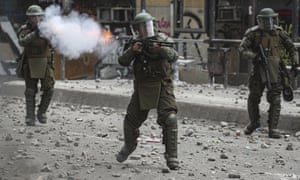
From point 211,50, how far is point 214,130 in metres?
3.67

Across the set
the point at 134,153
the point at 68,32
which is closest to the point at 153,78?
the point at 134,153

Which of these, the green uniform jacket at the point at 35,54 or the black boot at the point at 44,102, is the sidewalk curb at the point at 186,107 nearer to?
the black boot at the point at 44,102

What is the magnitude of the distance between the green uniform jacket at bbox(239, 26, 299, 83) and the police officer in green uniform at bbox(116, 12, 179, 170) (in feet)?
7.02

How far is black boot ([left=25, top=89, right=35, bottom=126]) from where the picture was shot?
31.4ft

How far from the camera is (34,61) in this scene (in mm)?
9406

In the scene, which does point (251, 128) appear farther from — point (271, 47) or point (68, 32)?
point (68, 32)

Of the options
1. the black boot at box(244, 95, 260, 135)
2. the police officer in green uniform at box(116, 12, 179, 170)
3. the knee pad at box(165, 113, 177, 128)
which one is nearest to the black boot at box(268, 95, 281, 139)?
the black boot at box(244, 95, 260, 135)

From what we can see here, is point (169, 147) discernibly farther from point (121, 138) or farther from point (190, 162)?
point (121, 138)

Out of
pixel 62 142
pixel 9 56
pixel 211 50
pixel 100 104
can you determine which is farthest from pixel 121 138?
pixel 9 56

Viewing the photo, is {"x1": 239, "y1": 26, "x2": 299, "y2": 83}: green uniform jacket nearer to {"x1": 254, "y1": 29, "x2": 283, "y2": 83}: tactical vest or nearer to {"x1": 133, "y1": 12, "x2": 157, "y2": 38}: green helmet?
{"x1": 254, "y1": 29, "x2": 283, "y2": 83}: tactical vest

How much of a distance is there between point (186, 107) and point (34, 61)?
2710 millimetres

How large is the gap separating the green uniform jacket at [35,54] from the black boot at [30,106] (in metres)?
0.30

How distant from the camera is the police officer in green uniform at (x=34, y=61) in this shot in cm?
923

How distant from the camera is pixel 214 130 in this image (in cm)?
959
